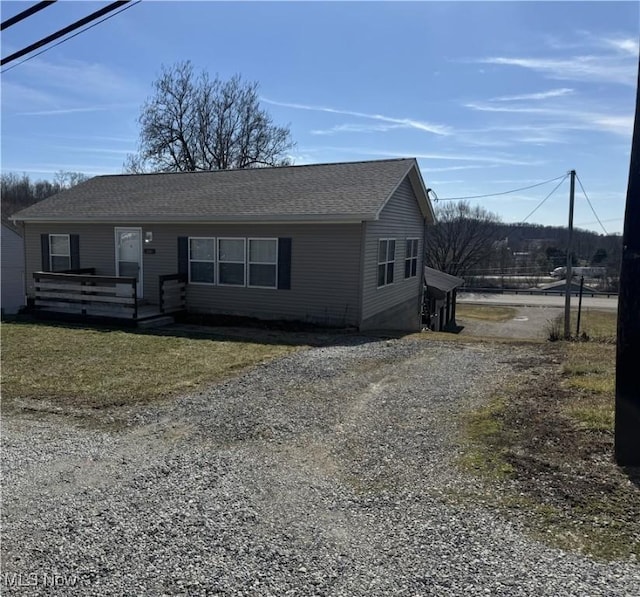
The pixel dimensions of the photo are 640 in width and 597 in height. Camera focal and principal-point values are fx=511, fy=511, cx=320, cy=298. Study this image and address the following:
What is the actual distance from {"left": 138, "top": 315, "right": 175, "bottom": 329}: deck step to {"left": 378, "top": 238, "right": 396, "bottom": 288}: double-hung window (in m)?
5.42

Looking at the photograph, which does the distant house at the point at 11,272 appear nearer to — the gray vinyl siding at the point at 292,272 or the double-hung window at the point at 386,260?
the gray vinyl siding at the point at 292,272

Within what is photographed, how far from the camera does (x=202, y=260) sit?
1337 cm

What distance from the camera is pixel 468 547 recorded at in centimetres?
303

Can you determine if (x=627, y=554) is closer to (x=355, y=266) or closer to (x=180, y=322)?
(x=355, y=266)

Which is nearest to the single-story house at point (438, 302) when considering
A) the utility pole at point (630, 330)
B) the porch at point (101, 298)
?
the porch at point (101, 298)

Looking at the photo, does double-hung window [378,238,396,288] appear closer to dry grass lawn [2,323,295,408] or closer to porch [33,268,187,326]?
dry grass lawn [2,323,295,408]

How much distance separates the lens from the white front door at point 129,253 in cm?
1407

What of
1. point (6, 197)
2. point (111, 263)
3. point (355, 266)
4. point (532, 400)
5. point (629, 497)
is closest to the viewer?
point (629, 497)

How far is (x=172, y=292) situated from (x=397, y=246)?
247 inches

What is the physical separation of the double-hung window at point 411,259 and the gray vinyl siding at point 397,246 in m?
0.17

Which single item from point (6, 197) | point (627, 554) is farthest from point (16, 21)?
point (6, 197)

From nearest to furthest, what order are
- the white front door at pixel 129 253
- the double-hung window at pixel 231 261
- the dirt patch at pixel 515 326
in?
the double-hung window at pixel 231 261, the white front door at pixel 129 253, the dirt patch at pixel 515 326

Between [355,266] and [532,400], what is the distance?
20.9 ft

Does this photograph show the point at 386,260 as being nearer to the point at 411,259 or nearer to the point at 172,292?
the point at 411,259
